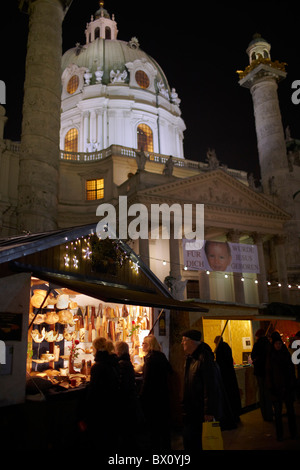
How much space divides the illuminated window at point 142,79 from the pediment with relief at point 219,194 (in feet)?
66.5

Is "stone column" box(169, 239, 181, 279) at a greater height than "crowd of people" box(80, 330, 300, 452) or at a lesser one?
greater

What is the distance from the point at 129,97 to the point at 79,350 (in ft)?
121

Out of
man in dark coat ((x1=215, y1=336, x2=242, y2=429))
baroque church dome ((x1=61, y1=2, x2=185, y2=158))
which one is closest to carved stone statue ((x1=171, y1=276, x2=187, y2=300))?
man in dark coat ((x1=215, y1=336, x2=242, y2=429))

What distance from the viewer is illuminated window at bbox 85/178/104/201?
101 ft

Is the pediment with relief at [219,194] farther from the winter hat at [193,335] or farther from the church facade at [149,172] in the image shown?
the winter hat at [193,335]

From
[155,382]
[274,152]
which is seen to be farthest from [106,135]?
[155,382]

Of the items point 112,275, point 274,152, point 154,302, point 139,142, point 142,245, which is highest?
point 139,142

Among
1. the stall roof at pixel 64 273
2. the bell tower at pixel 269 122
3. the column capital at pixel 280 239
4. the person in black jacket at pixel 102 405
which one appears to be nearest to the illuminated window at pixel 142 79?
the bell tower at pixel 269 122

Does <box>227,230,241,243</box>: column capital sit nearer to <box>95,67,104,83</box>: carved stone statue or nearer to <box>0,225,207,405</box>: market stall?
<box>0,225,207,405</box>: market stall

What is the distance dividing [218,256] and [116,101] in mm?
24399

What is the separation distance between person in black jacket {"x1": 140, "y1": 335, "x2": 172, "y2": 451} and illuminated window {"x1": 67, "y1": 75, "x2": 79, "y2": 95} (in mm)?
41718

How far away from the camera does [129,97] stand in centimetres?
4078

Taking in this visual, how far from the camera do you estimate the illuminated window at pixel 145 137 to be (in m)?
40.2
